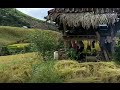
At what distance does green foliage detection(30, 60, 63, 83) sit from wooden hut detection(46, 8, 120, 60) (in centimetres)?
261

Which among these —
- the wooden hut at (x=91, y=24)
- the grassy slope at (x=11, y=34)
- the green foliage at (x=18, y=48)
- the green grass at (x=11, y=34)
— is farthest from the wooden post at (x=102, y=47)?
the grassy slope at (x=11, y=34)

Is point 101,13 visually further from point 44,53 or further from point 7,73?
point 7,73

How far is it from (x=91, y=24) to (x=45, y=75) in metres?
3.17

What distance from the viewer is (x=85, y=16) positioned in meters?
11.0

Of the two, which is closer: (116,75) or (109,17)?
A: (116,75)

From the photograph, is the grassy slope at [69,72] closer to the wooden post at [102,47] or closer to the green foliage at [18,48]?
the wooden post at [102,47]

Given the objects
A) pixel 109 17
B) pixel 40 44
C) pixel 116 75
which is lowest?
pixel 116 75

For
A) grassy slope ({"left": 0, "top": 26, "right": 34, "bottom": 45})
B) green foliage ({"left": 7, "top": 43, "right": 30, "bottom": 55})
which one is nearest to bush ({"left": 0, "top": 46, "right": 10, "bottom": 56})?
green foliage ({"left": 7, "top": 43, "right": 30, "bottom": 55})

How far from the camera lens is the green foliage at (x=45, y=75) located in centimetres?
818

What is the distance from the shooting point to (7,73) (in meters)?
8.73

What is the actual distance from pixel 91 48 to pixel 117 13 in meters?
1.24
